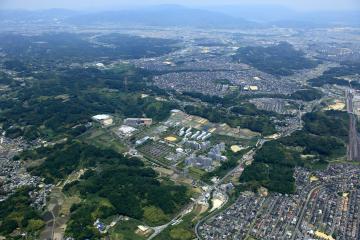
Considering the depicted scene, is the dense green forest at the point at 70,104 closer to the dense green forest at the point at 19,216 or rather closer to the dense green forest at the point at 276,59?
the dense green forest at the point at 19,216

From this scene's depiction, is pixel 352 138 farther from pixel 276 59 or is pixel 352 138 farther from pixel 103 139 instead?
pixel 276 59

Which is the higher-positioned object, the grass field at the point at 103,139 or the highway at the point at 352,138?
the highway at the point at 352,138

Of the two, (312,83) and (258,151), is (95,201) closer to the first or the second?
(258,151)

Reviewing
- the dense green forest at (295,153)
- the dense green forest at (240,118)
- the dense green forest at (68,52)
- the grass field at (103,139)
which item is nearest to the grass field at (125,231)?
the dense green forest at (295,153)

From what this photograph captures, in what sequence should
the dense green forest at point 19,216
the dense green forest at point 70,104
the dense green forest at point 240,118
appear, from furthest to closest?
the dense green forest at point 70,104 → the dense green forest at point 240,118 → the dense green forest at point 19,216

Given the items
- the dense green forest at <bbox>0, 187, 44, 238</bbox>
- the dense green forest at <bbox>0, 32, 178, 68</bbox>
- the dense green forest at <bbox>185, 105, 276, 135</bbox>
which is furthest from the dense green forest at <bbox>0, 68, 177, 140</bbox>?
the dense green forest at <bbox>0, 32, 178, 68</bbox>

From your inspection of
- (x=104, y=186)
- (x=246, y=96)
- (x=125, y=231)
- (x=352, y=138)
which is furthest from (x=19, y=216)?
(x=246, y=96)

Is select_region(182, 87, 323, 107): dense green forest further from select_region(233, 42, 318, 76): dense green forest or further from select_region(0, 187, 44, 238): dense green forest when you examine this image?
select_region(0, 187, 44, 238): dense green forest

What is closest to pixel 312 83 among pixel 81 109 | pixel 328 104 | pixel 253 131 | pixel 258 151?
pixel 328 104
